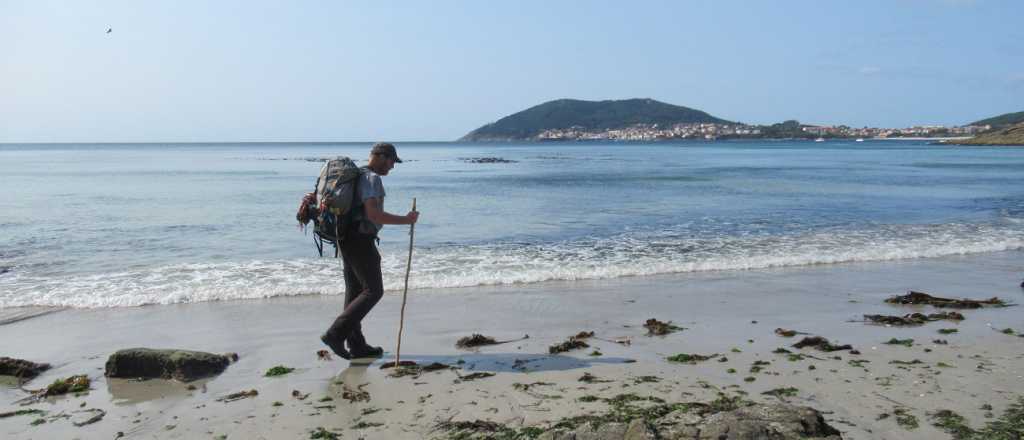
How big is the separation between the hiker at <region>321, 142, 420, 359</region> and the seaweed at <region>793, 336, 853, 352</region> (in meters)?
3.81

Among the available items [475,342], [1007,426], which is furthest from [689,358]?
[1007,426]

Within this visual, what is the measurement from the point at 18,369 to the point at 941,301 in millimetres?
9939

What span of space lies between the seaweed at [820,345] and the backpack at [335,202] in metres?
4.28

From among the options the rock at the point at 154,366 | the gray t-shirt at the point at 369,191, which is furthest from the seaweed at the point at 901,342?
the rock at the point at 154,366

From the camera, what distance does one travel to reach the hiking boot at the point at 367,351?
21.3 ft

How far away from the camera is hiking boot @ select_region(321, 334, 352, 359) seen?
622 cm

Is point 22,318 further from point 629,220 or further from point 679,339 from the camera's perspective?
point 629,220

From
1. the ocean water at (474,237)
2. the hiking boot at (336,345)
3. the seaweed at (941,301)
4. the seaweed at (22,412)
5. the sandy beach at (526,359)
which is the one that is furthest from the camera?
the ocean water at (474,237)

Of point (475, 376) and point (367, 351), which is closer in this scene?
point (475, 376)

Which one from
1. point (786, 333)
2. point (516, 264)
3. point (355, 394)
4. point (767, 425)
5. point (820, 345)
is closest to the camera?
point (767, 425)

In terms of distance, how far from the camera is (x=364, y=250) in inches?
241

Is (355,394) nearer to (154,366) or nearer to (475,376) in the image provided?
(475,376)

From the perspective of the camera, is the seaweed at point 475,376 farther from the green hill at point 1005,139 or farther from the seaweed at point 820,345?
the green hill at point 1005,139

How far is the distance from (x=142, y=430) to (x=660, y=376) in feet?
12.7
